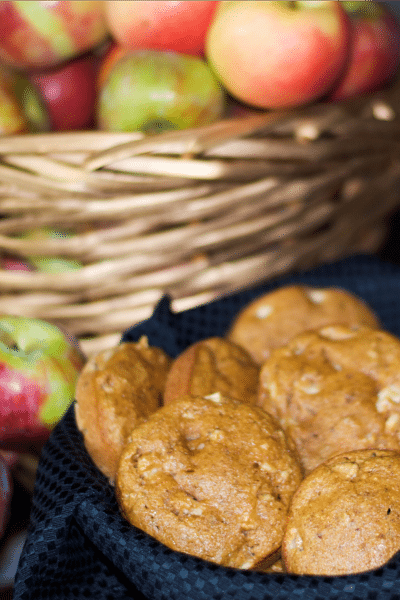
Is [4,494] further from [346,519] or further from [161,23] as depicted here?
[161,23]

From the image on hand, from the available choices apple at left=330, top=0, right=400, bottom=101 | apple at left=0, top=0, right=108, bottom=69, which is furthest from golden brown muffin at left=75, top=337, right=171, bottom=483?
apple at left=330, top=0, right=400, bottom=101

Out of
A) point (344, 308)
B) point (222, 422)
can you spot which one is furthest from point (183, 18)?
point (222, 422)

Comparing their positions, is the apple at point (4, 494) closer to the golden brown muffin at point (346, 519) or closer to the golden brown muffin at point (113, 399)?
the golden brown muffin at point (113, 399)

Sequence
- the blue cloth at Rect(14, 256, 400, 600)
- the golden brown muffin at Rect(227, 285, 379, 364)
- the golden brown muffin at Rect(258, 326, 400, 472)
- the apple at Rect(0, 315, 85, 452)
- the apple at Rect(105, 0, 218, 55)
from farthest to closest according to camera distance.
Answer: the apple at Rect(105, 0, 218, 55)
the golden brown muffin at Rect(227, 285, 379, 364)
the apple at Rect(0, 315, 85, 452)
the golden brown muffin at Rect(258, 326, 400, 472)
the blue cloth at Rect(14, 256, 400, 600)

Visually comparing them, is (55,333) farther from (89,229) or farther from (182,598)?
(182,598)

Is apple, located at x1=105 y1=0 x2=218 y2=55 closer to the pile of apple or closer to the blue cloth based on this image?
the pile of apple

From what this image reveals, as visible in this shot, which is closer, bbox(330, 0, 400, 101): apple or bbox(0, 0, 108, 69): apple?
bbox(0, 0, 108, 69): apple
